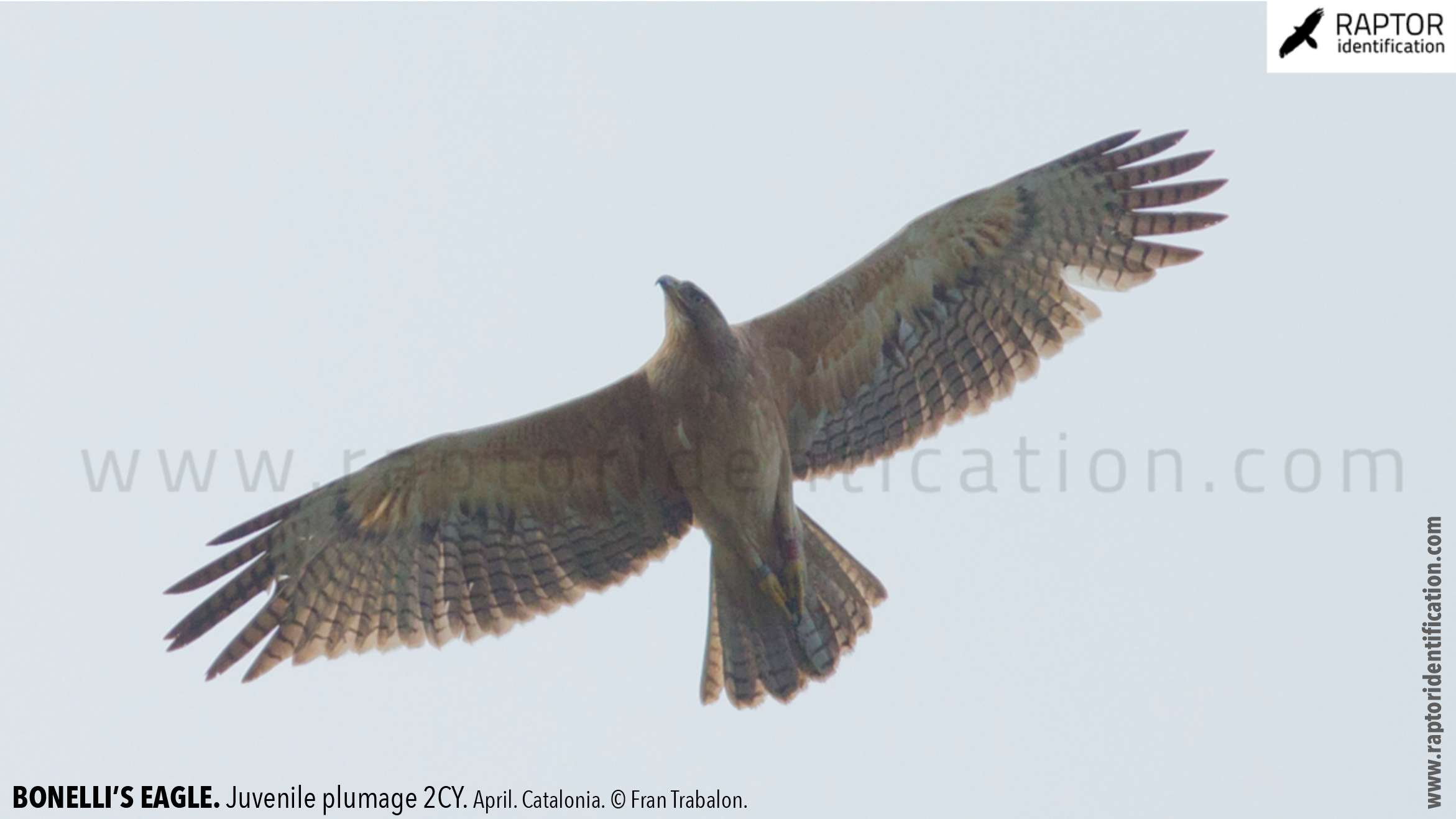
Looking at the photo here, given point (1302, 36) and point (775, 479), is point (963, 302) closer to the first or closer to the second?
point (775, 479)

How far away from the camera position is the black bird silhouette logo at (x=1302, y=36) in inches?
434

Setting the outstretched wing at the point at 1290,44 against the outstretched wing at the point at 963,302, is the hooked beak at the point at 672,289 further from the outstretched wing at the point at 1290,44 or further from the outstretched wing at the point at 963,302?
the outstretched wing at the point at 1290,44

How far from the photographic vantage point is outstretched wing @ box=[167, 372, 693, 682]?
9641mm

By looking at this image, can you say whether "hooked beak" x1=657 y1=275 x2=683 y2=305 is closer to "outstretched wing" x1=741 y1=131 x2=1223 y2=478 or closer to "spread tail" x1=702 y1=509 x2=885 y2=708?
"outstretched wing" x1=741 y1=131 x2=1223 y2=478

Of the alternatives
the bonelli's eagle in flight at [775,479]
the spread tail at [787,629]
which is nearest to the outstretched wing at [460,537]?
the bonelli's eagle in flight at [775,479]

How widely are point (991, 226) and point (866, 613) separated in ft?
7.50

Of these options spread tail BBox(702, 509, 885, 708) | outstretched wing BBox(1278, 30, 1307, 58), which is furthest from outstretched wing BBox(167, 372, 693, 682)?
outstretched wing BBox(1278, 30, 1307, 58)

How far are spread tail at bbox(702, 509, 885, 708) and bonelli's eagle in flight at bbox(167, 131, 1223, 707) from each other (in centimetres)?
1

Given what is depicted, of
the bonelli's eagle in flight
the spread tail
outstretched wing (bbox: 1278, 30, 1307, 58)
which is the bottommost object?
the spread tail

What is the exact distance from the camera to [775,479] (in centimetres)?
944

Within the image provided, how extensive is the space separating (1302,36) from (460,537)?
609cm

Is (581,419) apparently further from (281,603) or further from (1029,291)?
(1029,291)

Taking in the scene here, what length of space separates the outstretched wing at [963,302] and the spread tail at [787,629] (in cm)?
57

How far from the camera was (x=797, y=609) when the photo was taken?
31.9ft
